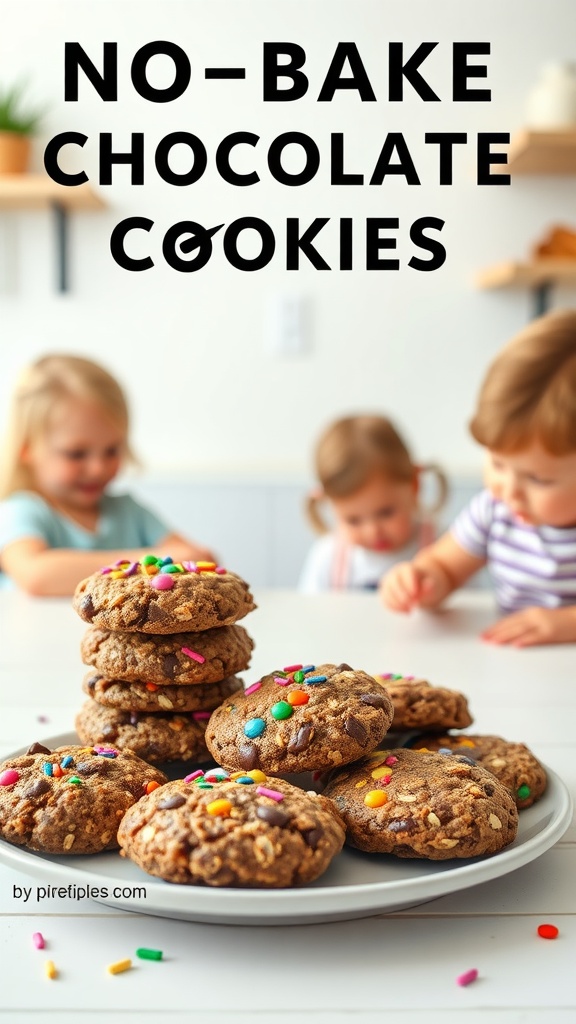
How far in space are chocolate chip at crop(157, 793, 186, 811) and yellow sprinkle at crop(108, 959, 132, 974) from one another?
80 mm

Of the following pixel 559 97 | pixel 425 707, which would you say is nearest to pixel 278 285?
pixel 559 97

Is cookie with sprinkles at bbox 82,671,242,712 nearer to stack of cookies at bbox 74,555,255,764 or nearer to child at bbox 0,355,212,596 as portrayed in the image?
stack of cookies at bbox 74,555,255,764

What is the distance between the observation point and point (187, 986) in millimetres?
517

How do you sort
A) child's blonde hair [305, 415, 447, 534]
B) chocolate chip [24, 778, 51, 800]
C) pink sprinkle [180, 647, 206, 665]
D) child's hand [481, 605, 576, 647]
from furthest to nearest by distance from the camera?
1. child's blonde hair [305, 415, 447, 534]
2. child's hand [481, 605, 576, 647]
3. pink sprinkle [180, 647, 206, 665]
4. chocolate chip [24, 778, 51, 800]

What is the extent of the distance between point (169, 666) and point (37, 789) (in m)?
0.13

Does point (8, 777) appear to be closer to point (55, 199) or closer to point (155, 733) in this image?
point (155, 733)

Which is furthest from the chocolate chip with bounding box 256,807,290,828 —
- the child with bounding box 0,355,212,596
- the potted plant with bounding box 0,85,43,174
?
the potted plant with bounding box 0,85,43,174

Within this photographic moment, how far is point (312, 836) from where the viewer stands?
0.54 m

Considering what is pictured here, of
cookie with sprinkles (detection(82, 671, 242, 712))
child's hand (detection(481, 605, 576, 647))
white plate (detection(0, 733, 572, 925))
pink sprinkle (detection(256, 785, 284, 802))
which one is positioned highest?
cookie with sprinkles (detection(82, 671, 242, 712))

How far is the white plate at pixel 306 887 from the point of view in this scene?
0.51 meters

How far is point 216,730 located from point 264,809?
0.13 metres

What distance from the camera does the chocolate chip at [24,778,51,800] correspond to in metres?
0.61

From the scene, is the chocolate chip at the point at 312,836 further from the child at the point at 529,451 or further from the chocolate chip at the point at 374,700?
the child at the point at 529,451

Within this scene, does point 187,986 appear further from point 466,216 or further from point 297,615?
point 466,216
